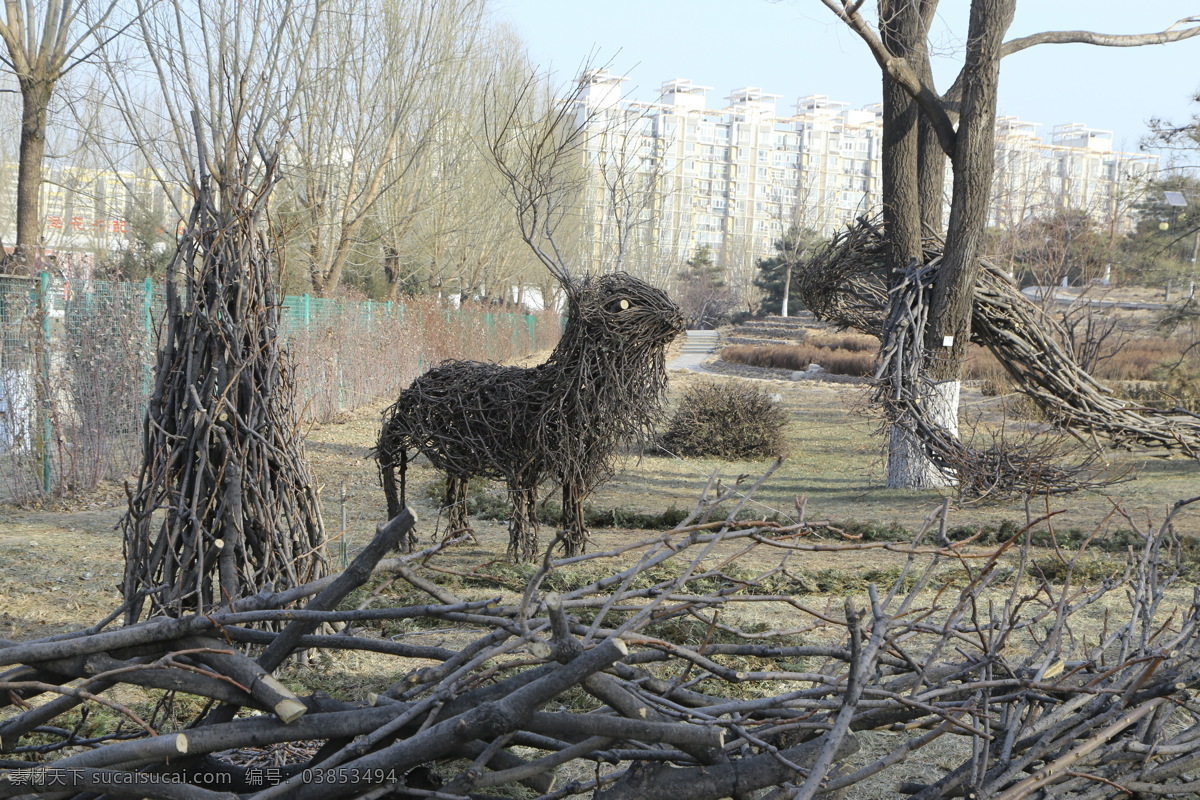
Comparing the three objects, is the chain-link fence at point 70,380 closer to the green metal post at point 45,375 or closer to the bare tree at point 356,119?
the green metal post at point 45,375

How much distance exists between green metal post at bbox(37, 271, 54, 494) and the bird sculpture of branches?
12.6 ft

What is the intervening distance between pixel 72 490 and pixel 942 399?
808 centimetres

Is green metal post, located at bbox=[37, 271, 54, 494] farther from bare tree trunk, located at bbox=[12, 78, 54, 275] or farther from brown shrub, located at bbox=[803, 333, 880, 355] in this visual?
brown shrub, located at bbox=[803, 333, 880, 355]

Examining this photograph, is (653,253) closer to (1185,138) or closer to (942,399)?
(1185,138)

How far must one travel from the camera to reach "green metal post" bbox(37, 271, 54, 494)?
26.6 feet

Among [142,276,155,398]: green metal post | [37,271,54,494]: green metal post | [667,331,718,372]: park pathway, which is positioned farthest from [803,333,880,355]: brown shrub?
[37,271,54,494]: green metal post

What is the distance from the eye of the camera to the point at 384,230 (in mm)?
19703

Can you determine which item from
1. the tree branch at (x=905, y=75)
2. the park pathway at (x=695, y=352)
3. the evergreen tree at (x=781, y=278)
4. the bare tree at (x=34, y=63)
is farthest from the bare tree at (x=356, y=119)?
the evergreen tree at (x=781, y=278)

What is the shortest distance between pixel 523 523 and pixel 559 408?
2.82 feet

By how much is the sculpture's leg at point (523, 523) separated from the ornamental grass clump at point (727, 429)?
5971mm

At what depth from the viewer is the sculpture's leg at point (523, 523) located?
5.96 m

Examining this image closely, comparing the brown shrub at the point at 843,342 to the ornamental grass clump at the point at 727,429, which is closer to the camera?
the ornamental grass clump at the point at 727,429

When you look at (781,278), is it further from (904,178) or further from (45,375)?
(45,375)

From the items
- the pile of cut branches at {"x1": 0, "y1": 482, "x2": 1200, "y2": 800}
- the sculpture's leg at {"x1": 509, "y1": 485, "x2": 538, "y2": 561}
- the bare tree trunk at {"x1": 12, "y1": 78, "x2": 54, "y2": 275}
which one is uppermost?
the bare tree trunk at {"x1": 12, "y1": 78, "x2": 54, "y2": 275}
